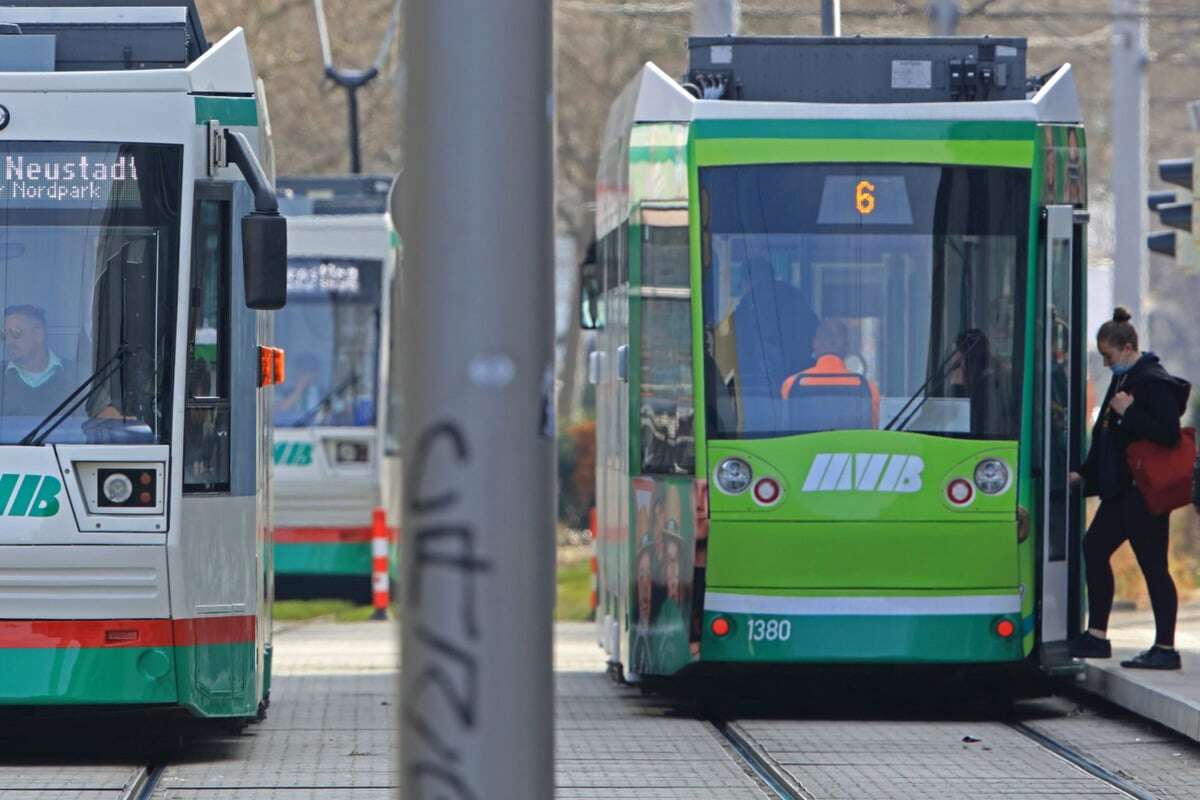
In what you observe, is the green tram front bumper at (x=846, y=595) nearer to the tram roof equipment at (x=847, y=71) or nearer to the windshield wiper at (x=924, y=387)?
the windshield wiper at (x=924, y=387)

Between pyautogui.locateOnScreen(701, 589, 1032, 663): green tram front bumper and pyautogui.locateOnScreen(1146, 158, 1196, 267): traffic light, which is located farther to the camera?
pyautogui.locateOnScreen(1146, 158, 1196, 267): traffic light

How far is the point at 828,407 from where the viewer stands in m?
10.6

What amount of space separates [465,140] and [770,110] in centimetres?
721

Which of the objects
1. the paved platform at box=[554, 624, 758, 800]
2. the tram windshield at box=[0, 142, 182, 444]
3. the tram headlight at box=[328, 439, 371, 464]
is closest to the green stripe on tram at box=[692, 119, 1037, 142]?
the paved platform at box=[554, 624, 758, 800]

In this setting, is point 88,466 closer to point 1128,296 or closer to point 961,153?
point 961,153

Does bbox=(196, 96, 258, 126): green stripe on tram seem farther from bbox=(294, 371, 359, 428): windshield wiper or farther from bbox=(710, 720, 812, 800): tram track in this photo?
bbox=(294, 371, 359, 428): windshield wiper

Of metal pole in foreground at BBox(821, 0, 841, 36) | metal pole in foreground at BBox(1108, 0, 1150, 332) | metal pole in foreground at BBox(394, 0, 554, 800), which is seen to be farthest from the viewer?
metal pole in foreground at BBox(1108, 0, 1150, 332)

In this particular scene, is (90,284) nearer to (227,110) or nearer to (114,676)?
(227,110)

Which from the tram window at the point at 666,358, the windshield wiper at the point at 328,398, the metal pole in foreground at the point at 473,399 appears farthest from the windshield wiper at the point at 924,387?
the windshield wiper at the point at 328,398

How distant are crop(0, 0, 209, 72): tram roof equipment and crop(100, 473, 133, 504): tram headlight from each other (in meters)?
1.62

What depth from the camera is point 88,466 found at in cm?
889

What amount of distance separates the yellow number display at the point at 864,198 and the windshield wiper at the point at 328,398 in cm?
1010

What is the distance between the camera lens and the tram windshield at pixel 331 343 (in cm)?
2019

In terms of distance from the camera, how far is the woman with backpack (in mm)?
11289
